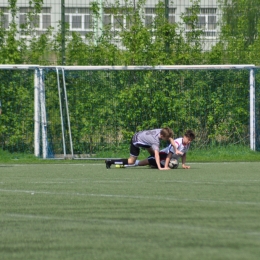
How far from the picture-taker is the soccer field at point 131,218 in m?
5.40

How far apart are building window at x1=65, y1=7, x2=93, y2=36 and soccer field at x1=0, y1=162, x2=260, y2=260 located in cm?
913

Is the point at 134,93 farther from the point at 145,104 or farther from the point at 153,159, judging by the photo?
the point at 153,159

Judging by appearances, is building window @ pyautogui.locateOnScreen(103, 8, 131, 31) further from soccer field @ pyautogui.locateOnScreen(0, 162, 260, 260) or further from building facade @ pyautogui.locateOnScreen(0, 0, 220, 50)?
soccer field @ pyautogui.locateOnScreen(0, 162, 260, 260)

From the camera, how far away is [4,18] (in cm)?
2078

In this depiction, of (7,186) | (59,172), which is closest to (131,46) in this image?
(59,172)

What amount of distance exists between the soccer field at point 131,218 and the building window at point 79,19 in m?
9.13

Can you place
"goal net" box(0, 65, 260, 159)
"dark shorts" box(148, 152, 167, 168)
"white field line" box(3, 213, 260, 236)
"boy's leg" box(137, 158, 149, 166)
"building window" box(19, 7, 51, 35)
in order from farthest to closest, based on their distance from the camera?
"building window" box(19, 7, 51, 35), "goal net" box(0, 65, 260, 159), "boy's leg" box(137, 158, 149, 166), "dark shorts" box(148, 152, 167, 168), "white field line" box(3, 213, 260, 236)

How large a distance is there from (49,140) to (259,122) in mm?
4782

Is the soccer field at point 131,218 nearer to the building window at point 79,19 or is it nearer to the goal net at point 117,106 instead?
the goal net at point 117,106

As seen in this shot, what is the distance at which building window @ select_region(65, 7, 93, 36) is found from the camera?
2075 cm

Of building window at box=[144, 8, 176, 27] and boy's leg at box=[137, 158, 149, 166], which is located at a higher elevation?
building window at box=[144, 8, 176, 27]

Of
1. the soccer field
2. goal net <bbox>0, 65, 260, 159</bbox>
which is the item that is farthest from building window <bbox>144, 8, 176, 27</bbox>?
the soccer field

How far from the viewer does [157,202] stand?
8.45 m

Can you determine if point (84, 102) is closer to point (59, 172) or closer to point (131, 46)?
point (131, 46)
